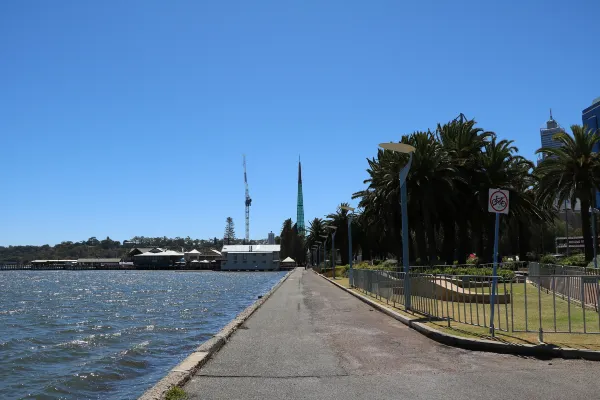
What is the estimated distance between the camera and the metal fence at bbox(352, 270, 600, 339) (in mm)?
11008

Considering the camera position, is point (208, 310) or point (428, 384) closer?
point (428, 384)

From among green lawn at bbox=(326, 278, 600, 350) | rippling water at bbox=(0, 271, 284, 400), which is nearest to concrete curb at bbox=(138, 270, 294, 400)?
rippling water at bbox=(0, 271, 284, 400)

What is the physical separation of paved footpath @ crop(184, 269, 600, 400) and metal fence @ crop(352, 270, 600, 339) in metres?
1.65

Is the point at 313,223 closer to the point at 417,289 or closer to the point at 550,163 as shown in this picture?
the point at 550,163

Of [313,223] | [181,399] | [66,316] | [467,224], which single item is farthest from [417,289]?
[313,223]

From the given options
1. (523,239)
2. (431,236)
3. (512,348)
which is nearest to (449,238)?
(431,236)

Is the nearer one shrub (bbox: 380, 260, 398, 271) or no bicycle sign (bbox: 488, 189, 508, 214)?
no bicycle sign (bbox: 488, 189, 508, 214)

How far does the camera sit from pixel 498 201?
421 inches

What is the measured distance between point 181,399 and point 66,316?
857 inches

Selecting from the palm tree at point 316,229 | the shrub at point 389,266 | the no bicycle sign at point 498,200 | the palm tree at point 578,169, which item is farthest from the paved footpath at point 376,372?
the palm tree at point 316,229

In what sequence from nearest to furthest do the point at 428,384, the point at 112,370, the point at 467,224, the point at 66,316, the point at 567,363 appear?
the point at 428,384, the point at 567,363, the point at 112,370, the point at 66,316, the point at 467,224

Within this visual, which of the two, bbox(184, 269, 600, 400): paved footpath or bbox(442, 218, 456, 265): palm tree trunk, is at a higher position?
bbox(442, 218, 456, 265): palm tree trunk

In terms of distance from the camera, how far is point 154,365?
12359 mm

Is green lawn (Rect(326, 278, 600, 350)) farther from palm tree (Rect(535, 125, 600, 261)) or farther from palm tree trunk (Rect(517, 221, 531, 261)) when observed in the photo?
palm tree trunk (Rect(517, 221, 531, 261))
